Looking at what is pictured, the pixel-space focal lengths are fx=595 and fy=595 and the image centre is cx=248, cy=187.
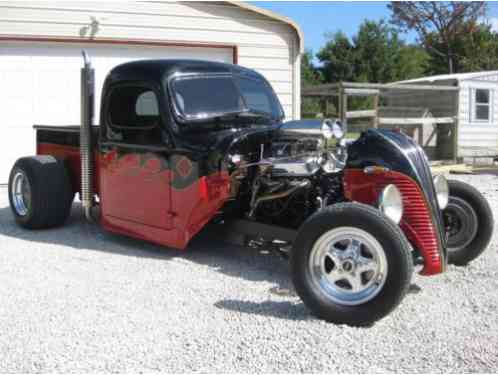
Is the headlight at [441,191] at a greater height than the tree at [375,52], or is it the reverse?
the tree at [375,52]

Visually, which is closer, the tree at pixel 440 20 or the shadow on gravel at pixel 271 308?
the shadow on gravel at pixel 271 308

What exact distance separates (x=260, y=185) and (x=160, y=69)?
55.4 inches

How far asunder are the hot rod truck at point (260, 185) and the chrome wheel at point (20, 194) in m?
0.04

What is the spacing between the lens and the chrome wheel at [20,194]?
6629 millimetres

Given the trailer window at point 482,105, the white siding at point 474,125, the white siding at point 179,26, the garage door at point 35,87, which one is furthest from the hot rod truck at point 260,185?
the trailer window at point 482,105

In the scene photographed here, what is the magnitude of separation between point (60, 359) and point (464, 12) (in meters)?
35.1

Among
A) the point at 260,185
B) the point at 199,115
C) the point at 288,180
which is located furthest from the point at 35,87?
the point at 288,180

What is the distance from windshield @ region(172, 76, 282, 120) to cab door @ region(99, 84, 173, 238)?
243 mm

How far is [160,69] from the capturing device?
5.24m

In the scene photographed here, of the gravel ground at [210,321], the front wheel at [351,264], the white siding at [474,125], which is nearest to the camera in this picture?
the gravel ground at [210,321]

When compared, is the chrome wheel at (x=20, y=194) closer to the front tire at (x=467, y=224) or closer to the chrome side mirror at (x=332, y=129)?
the chrome side mirror at (x=332, y=129)

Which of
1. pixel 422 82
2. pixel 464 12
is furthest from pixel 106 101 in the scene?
pixel 464 12

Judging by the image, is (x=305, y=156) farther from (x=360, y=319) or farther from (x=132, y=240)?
(x=132, y=240)

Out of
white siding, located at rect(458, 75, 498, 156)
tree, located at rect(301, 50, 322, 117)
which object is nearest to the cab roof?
white siding, located at rect(458, 75, 498, 156)
